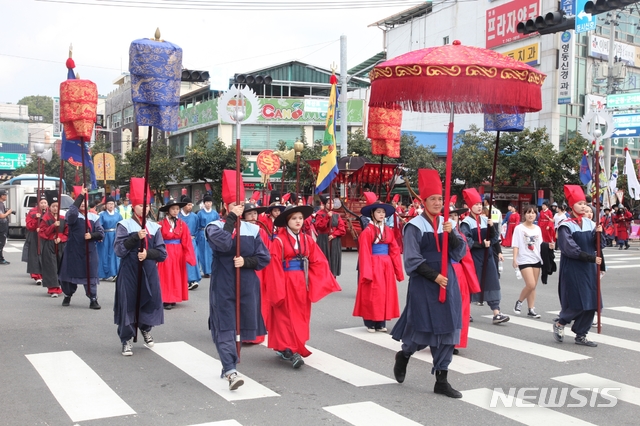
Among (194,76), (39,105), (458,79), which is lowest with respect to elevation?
(458,79)

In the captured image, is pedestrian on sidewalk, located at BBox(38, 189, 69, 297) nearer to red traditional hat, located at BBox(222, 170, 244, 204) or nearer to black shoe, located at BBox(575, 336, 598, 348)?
red traditional hat, located at BBox(222, 170, 244, 204)

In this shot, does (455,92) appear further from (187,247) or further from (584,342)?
(187,247)

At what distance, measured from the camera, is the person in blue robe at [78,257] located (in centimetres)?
1046

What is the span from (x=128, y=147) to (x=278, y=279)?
2005 inches

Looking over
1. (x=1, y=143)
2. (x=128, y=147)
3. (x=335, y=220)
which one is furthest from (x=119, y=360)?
(x=1, y=143)

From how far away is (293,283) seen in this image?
22.9ft

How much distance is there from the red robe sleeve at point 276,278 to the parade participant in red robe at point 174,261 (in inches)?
145

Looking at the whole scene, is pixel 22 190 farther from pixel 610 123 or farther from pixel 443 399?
pixel 443 399

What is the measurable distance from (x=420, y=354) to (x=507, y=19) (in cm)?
3356

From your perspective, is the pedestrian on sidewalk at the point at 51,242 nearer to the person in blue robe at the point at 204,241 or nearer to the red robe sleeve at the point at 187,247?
the red robe sleeve at the point at 187,247

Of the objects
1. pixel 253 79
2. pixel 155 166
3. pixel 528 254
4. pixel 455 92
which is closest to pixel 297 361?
pixel 455 92

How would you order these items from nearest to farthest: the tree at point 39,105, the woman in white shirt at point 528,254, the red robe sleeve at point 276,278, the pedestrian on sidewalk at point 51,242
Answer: the red robe sleeve at point 276,278, the woman in white shirt at point 528,254, the pedestrian on sidewalk at point 51,242, the tree at point 39,105

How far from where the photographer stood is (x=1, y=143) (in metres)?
77.4

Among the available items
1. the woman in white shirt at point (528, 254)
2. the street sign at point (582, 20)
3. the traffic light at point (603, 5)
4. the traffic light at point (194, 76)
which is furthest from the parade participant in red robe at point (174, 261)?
the traffic light at point (194, 76)
